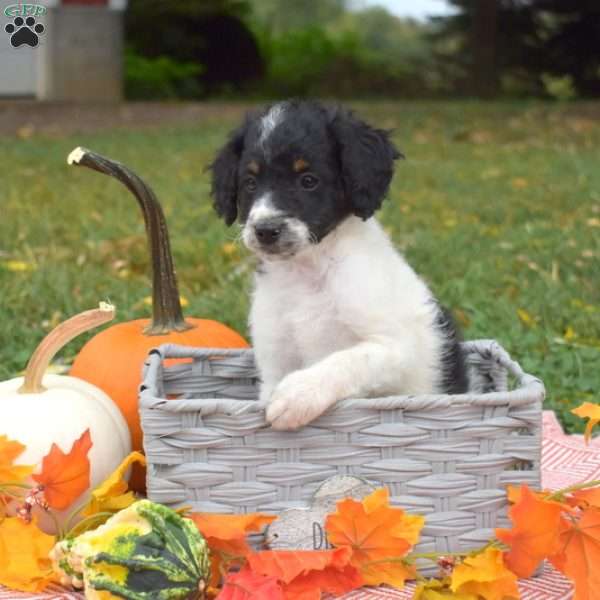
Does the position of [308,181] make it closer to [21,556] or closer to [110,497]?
[110,497]

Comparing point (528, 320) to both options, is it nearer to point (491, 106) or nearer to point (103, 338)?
point (103, 338)

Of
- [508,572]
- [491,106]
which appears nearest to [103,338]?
[508,572]

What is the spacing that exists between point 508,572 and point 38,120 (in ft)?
49.0

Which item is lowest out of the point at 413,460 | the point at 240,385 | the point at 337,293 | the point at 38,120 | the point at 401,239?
the point at 38,120

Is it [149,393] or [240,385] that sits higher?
[149,393]

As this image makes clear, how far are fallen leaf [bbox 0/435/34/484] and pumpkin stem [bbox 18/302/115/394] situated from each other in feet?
1.05

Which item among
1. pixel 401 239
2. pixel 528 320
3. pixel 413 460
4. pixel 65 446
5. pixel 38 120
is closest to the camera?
pixel 413 460

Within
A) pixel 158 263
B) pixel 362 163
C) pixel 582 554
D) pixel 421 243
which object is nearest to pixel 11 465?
pixel 158 263

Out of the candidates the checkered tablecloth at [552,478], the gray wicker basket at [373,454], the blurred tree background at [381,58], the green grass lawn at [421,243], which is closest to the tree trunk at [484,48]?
the blurred tree background at [381,58]

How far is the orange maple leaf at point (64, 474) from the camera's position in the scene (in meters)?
2.57

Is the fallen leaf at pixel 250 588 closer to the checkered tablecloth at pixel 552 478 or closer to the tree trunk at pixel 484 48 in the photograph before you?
the checkered tablecloth at pixel 552 478

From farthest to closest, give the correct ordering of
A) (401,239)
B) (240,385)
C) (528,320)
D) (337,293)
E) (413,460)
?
(401,239)
(528,320)
(240,385)
(337,293)
(413,460)

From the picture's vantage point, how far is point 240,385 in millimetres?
3469

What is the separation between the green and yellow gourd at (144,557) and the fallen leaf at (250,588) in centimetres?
6
